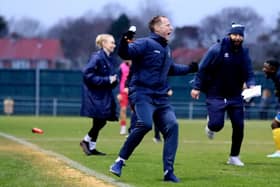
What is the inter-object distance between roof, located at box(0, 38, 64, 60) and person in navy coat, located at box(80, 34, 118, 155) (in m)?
92.2

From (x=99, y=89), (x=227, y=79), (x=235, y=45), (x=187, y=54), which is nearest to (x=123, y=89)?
(x=99, y=89)

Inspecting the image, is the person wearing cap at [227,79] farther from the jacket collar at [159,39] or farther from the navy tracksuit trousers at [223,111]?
the jacket collar at [159,39]

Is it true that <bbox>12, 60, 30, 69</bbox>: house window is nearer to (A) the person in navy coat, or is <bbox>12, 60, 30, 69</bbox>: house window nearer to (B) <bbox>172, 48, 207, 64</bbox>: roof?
(B) <bbox>172, 48, 207, 64</bbox>: roof

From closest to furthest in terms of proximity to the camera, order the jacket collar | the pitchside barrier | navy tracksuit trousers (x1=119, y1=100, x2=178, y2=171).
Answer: navy tracksuit trousers (x1=119, y1=100, x2=178, y2=171) < the jacket collar < the pitchside barrier

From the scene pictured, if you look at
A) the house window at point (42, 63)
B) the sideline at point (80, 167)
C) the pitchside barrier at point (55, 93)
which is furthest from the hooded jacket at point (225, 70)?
Result: the house window at point (42, 63)

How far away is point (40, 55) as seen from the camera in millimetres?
113250

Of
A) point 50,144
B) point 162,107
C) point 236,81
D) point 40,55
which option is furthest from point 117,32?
point 40,55

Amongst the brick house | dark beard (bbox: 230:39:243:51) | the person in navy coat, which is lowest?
the brick house

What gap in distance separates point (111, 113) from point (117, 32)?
1584cm

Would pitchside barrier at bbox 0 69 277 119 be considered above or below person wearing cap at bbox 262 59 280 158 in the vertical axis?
below

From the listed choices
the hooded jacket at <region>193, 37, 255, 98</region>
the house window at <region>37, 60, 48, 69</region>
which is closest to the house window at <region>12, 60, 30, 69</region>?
the house window at <region>37, 60, 48, 69</region>

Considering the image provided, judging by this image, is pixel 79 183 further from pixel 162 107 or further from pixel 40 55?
pixel 40 55

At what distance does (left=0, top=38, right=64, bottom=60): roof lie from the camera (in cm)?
10862

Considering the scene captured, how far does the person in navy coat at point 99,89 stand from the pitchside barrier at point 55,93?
29.8 meters
